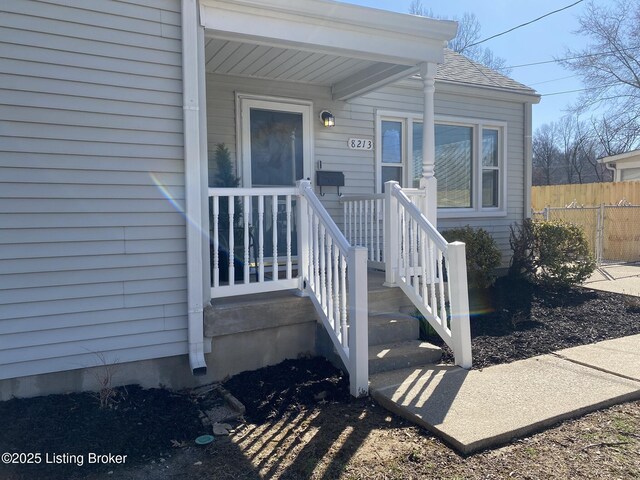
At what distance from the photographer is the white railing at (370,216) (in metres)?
5.16

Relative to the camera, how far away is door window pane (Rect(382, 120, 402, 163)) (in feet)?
22.2

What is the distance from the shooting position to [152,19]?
364cm

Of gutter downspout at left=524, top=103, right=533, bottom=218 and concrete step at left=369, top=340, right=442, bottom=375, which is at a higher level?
gutter downspout at left=524, top=103, right=533, bottom=218

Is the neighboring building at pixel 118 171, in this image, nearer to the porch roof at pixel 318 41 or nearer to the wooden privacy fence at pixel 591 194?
the porch roof at pixel 318 41

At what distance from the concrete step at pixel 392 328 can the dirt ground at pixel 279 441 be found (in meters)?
0.60

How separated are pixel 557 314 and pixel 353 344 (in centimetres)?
345

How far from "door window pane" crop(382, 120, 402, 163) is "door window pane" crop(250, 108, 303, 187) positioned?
53.2 inches

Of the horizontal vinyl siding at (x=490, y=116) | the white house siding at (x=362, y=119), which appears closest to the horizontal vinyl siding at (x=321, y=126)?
the white house siding at (x=362, y=119)

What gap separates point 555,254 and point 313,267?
4239 mm

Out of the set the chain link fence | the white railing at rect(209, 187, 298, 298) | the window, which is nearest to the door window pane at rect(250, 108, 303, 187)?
the white railing at rect(209, 187, 298, 298)

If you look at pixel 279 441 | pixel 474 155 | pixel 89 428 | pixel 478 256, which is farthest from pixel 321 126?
pixel 89 428

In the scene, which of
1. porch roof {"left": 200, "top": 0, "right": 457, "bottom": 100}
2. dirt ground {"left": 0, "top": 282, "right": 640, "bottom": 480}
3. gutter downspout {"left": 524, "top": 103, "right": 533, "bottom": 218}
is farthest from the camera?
gutter downspout {"left": 524, "top": 103, "right": 533, "bottom": 218}

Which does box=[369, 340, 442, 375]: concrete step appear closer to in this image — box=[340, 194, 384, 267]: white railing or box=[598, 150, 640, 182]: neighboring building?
box=[340, 194, 384, 267]: white railing

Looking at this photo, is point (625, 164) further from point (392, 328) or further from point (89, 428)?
point (89, 428)
